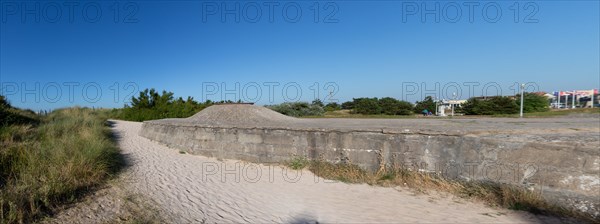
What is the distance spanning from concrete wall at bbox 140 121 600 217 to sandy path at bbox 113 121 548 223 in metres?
0.59

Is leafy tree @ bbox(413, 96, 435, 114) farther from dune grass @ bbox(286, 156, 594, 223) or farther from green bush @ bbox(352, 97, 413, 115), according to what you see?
dune grass @ bbox(286, 156, 594, 223)

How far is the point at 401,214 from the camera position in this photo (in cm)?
369

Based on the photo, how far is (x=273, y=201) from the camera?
4312 mm

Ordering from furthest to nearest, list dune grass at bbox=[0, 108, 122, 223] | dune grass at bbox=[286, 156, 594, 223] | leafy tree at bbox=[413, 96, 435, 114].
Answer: leafy tree at bbox=[413, 96, 435, 114] < dune grass at bbox=[286, 156, 594, 223] < dune grass at bbox=[0, 108, 122, 223]

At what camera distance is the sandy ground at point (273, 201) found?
3.48 m

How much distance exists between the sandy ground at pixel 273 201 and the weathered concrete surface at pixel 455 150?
0.57 meters

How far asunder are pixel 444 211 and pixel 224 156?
548 cm

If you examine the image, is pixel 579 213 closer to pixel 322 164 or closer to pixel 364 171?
pixel 364 171

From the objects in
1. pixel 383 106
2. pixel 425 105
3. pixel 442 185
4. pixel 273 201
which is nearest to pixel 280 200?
pixel 273 201

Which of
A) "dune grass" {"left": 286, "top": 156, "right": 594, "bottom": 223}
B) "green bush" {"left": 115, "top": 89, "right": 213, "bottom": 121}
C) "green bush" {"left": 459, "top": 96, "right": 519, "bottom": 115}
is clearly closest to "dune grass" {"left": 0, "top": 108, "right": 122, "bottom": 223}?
"dune grass" {"left": 286, "top": 156, "right": 594, "bottom": 223}

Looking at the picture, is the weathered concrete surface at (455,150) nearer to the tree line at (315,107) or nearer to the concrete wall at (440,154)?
the concrete wall at (440,154)

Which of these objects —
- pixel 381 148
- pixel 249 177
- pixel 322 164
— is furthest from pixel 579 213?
pixel 249 177

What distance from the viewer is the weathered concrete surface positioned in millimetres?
3561

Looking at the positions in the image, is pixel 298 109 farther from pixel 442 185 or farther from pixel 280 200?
pixel 442 185
